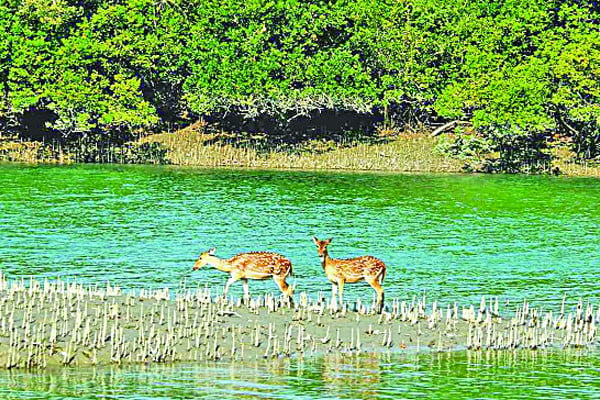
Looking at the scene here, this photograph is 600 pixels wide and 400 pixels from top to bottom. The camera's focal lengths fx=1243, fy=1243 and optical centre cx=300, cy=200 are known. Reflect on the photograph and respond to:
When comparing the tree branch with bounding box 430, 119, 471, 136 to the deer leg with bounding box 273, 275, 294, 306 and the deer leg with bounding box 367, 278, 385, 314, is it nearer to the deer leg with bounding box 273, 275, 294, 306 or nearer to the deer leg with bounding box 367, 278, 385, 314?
the deer leg with bounding box 367, 278, 385, 314

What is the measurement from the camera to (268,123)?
290 ft

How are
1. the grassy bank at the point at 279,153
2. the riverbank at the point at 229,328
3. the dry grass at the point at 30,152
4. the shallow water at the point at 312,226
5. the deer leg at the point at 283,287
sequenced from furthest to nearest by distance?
the dry grass at the point at 30,152 < the grassy bank at the point at 279,153 < the shallow water at the point at 312,226 < the deer leg at the point at 283,287 < the riverbank at the point at 229,328

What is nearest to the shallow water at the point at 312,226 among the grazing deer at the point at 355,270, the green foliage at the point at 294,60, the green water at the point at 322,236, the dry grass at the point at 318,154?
the green water at the point at 322,236

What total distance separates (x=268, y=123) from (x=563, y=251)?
50889 millimetres

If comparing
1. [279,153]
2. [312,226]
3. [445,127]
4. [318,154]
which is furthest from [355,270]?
[445,127]

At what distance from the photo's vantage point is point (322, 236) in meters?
42.0

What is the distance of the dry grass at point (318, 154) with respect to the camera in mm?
77312

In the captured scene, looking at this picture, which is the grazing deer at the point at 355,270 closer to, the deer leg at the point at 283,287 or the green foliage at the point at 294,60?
the deer leg at the point at 283,287

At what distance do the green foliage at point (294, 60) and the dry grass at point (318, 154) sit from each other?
232 centimetres

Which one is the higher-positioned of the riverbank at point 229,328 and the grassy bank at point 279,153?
the grassy bank at point 279,153

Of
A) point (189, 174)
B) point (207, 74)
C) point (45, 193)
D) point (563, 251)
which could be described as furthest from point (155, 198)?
point (207, 74)

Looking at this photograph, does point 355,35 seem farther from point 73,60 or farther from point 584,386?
point 584,386

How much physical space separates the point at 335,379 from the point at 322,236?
22.1 m

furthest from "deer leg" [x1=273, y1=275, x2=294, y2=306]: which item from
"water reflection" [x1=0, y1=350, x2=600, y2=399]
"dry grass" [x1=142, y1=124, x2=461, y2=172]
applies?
"dry grass" [x1=142, y1=124, x2=461, y2=172]
